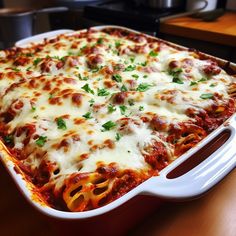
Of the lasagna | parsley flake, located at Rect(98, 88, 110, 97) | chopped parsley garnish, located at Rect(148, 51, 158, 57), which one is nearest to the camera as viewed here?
the lasagna

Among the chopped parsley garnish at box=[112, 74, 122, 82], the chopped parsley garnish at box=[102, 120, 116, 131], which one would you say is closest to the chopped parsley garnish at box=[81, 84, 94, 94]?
the chopped parsley garnish at box=[112, 74, 122, 82]

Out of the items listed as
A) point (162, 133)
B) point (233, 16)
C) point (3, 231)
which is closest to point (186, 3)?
point (233, 16)

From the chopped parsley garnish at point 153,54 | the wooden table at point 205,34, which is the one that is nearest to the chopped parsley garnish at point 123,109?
the chopped parsley garnish at point 153,54

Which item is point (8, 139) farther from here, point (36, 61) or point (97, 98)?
point (36, 61)

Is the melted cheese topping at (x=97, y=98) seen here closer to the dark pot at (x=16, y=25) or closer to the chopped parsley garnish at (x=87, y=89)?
the chopped parsley garnish at (x=87, y=89)

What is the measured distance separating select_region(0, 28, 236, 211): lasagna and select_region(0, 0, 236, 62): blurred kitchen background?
0.98 feet

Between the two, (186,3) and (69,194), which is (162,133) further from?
(186,3)

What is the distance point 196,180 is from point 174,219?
0.18m

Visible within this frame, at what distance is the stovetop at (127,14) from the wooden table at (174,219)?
42.0 inches

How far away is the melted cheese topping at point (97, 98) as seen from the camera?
76cm

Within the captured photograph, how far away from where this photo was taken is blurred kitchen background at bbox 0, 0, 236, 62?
1498mm

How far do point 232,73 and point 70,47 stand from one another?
677 millimetres

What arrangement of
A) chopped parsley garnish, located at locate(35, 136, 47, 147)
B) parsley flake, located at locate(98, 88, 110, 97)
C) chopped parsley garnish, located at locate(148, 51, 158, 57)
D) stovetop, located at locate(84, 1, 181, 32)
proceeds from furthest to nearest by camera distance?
stovetop, located at locate(84, 1, 181, 32) → chopped parsley garnish, located at locate(148, 51, 158, 57) → parsley flake, located at locate(98, 88, 110, 97) → chopped parsley garnish, located at locate(35, 136, 47, 147)

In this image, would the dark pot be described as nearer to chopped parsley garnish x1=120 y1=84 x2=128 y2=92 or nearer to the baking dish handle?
chopped parsley garnish x1=120 y1=84 x2=128 y2=92
